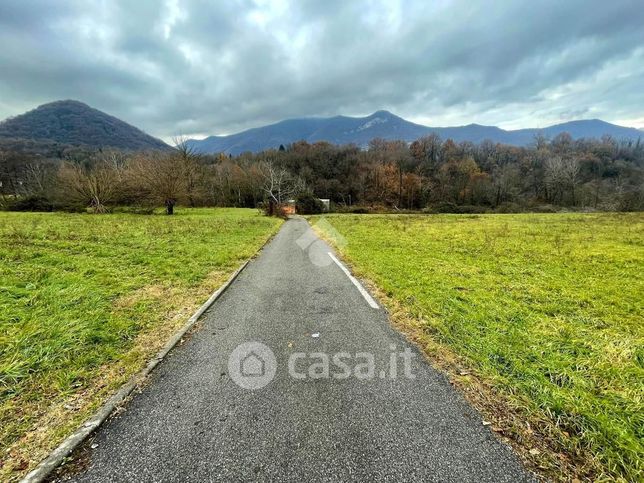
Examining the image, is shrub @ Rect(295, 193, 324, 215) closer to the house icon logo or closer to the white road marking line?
the white road marking line

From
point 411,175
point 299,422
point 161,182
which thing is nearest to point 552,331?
point 299,422

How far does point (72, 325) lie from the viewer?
4.39m

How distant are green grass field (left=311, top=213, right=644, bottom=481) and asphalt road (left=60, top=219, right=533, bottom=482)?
69cm

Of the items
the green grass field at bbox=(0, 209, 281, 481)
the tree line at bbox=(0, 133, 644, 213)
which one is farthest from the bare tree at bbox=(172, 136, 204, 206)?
the green grass field at bbox=(0, 209, 281, 481)

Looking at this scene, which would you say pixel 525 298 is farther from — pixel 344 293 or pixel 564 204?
pixel 564 204

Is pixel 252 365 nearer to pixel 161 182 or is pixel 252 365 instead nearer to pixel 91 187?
pixel 161 182

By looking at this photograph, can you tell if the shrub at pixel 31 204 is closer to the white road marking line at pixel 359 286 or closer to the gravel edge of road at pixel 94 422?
the white road marking line at pixel 359 286

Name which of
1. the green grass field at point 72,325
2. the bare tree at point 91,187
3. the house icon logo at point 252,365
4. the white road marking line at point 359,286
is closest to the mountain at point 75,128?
the bare tree at point 91,187

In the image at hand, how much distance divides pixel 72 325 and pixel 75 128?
668 feet

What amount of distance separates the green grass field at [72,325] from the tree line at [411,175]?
34749mm

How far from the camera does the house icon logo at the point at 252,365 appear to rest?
3.38m

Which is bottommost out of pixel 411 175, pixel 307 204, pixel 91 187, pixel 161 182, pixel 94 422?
pixel 94 422

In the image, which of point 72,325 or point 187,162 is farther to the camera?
point 187,162

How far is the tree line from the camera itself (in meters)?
55.7
